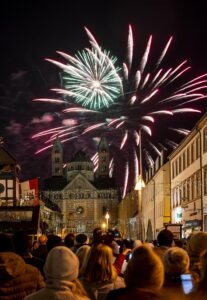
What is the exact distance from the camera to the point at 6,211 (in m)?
31.0

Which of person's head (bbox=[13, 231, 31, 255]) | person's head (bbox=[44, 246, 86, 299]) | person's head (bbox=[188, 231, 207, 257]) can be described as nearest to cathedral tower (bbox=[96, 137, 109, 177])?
person's head (bbox=[13, 231, 31, 255])

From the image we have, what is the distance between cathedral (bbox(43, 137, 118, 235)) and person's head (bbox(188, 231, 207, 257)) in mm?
158870

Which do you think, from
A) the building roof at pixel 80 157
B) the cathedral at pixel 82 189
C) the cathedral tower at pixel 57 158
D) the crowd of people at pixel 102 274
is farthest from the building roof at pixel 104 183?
the crowd of people at pixel 102 274

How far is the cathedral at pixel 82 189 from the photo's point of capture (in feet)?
563

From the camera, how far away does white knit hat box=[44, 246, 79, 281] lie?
5.20 meters

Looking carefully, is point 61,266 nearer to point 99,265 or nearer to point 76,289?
point 76,289

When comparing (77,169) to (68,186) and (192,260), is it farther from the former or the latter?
(192,260)

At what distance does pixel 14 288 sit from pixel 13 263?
0.24 meters

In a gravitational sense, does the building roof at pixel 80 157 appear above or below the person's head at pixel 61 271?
above

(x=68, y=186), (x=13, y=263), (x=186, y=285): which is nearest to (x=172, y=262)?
(x=186, y=285)

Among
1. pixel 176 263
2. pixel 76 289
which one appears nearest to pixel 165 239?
pixel 176 263

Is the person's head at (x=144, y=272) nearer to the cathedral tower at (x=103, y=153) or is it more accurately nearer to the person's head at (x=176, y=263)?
the person's head at (x=176, y=263)

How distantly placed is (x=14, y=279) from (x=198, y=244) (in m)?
2.17

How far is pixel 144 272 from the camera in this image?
4.57m
